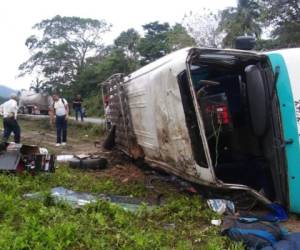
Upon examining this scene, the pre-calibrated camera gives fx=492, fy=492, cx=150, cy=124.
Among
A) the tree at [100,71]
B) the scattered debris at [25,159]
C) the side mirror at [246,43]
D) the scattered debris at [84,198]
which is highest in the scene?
the tree at [100,71]

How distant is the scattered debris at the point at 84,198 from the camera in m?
5.70

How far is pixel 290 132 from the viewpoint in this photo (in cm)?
530

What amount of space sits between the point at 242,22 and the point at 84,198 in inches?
808

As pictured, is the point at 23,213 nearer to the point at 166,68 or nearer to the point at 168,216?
the point at 168,216

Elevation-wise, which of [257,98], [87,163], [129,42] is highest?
[129,42]

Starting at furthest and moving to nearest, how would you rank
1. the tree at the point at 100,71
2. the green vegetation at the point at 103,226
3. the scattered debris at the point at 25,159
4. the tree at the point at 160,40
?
the tree at the point at 100,71, the tree at the point at 160,40, the scattered debris at the point at 25,159, the green vegetation at the point at 103,226

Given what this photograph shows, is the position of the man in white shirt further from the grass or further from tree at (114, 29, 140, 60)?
tree at (114, 29, 140, 60)

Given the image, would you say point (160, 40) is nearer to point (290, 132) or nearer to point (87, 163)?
point (87, 163)

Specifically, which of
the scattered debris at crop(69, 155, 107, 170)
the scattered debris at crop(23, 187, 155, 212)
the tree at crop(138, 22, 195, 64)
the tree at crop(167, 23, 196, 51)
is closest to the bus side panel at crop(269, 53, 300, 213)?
the scattered debris at crop(23, 187, 155, 212)

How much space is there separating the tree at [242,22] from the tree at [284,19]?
6.79 feet

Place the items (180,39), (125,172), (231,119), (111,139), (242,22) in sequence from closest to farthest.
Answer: (231,119)
(125,172)
(111,139)
(242,22)
(180,39)

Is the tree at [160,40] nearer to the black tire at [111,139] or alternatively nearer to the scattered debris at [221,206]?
the black tire at [111,139]

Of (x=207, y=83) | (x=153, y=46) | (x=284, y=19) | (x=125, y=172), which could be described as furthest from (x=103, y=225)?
(x=153, y=46)

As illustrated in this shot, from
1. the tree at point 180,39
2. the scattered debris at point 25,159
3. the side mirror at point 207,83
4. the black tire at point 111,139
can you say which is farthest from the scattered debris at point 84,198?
the tree at point 180,39
